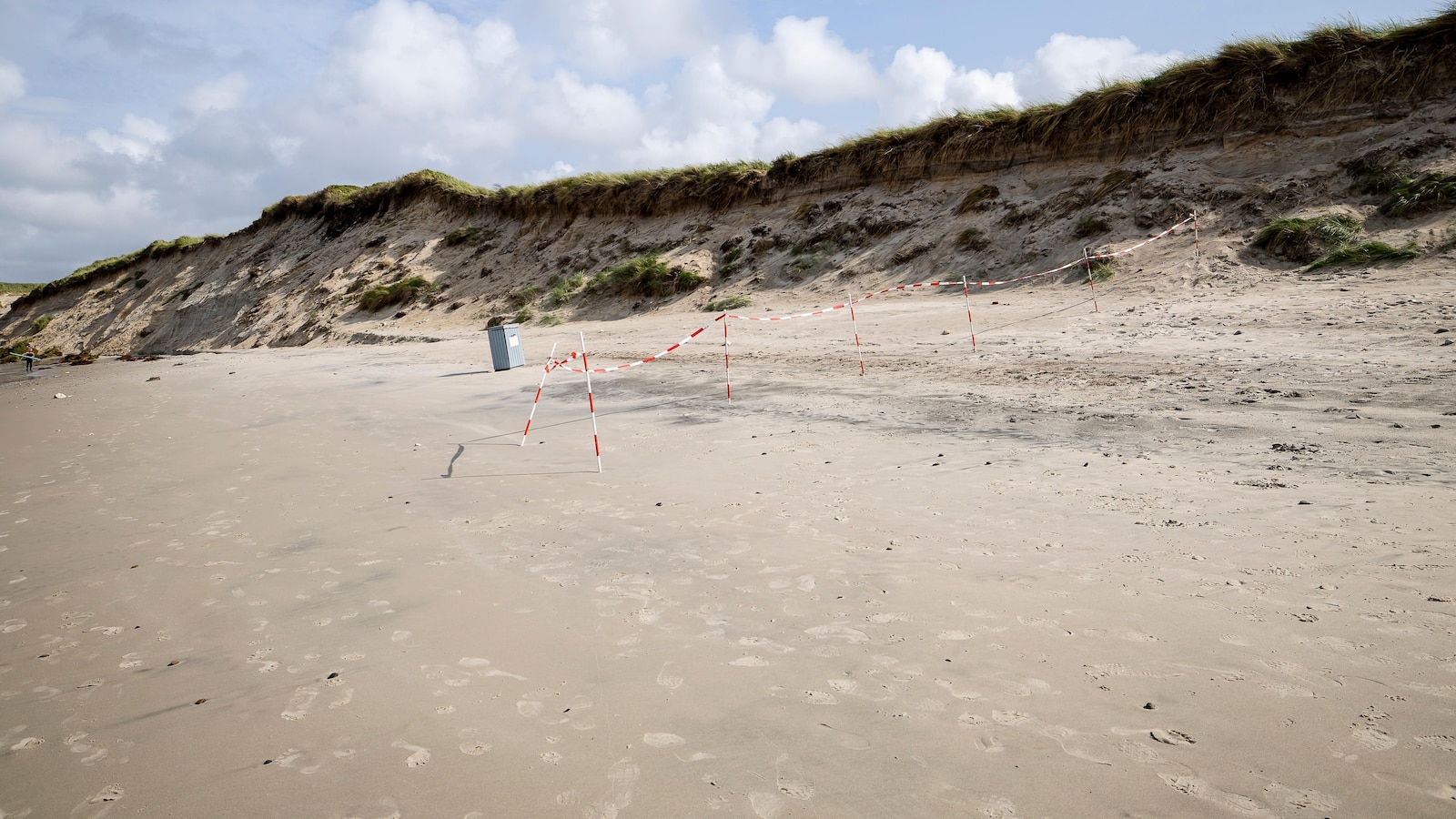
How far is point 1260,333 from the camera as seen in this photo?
963 cm

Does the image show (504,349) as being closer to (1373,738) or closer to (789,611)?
(789,611)

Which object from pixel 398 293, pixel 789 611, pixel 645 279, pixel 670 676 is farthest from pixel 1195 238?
pixel 398 293

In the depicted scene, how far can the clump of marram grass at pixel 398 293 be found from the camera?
2708cm

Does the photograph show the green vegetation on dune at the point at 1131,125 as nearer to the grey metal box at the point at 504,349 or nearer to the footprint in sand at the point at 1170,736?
the grey metal box at the point at 504,349

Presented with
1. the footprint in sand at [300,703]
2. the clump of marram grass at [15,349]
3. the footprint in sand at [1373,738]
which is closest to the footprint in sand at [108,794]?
the footprint in sand at [300,703]

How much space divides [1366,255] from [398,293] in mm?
26160

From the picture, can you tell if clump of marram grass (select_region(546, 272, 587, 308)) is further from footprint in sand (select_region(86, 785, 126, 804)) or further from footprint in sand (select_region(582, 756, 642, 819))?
footprint in sand (select_region(582, 756, 642, 819))

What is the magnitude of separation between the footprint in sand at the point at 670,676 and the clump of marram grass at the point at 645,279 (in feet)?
59.9

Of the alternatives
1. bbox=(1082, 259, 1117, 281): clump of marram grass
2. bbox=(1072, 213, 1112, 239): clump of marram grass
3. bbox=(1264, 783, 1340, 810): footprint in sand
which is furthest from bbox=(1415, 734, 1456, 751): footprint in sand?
bbox=(1072, 213, 1112, 239): clump of marram grass

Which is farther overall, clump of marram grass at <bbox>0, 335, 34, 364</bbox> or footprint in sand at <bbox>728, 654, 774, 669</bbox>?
clump of marram grass at <bbox>0, 335, 34, 364</bbox>

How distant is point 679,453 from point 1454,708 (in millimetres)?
5375

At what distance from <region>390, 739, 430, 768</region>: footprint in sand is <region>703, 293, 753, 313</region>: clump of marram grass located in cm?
1634

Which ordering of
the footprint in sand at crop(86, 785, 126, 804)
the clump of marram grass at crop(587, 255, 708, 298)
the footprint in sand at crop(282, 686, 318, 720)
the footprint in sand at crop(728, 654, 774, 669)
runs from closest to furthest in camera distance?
the footprint in sand at crop(86, 785, 126, 804)
the footprint in sand at crop(282, 686, 318, 720)
the footprint in sand at crop(728, 654, 774, 669)
the clump of marram grass at crop(587, 255, 708, 298)

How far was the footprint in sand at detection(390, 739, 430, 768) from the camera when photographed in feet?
9.41
